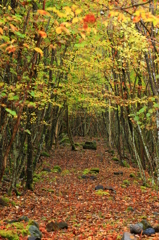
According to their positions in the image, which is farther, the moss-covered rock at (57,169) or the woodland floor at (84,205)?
the moss-covered rock at (57,169)

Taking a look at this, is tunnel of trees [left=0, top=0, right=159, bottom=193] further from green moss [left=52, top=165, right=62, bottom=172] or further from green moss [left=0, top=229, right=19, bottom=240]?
green moss [left=52, top=165, right=62, bottom=172]

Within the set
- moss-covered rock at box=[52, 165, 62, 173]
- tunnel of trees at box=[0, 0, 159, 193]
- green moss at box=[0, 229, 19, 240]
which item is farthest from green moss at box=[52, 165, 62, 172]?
green moss at box=[0, 229, 19, 240]

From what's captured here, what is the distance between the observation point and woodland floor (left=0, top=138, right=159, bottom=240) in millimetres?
7194

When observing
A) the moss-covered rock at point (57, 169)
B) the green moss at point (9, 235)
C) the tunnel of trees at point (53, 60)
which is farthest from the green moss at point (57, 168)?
the green moss at point (9, 235)

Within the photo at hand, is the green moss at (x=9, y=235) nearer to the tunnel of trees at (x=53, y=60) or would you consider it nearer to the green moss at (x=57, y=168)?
the tunnel of trees at (x=53, y=60)

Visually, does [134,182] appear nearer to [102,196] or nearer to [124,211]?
[102,196]

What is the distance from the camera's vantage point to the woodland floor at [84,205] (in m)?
7.19

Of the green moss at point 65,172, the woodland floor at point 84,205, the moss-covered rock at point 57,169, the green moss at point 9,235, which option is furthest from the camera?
the moss-covered rock at point 57,169

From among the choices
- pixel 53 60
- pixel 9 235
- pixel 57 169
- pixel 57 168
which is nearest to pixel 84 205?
pixel 9 235

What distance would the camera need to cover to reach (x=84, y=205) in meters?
9.99

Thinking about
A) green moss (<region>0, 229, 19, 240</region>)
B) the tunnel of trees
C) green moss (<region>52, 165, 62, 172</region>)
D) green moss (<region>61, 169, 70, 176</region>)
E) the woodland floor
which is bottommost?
green moss (<region>52, 165, 62, 172</region>)

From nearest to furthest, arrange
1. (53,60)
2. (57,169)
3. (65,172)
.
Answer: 1. (53,60)
2. (65,172)
3. (57,169)

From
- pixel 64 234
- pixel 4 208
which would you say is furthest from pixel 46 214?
pixel 64 234

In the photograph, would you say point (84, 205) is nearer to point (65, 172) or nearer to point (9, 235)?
point (9, 235)
